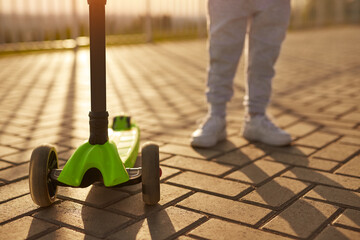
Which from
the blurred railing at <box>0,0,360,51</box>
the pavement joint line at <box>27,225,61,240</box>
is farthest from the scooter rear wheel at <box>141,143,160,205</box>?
the blurred railing at <box>0,0,360,51</box>

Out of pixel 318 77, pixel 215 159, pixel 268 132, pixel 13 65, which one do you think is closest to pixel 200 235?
pixel 215 159

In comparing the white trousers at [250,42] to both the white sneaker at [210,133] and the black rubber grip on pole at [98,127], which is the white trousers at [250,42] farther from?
the black rubber grip on pole at [98,127]

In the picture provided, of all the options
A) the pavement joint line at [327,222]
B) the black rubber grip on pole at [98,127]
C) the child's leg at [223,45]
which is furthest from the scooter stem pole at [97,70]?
the child's leg at [223,45]

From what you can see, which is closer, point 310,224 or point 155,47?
point 310,224

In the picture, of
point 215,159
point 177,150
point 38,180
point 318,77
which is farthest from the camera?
point 318,77

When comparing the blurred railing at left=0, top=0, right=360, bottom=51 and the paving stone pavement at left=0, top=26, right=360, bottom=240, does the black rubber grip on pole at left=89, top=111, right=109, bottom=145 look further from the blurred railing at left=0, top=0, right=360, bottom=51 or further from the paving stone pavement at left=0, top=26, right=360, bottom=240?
the blurred railing at left=0, top=0, right=360, bottom=51

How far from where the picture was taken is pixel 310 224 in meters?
1.57

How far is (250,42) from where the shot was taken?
103 inches

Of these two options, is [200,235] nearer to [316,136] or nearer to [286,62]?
[316,136]

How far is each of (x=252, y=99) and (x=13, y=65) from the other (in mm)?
4270

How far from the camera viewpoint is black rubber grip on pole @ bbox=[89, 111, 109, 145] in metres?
1.64

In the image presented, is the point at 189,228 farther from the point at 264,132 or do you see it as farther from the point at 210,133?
the point at 264,132

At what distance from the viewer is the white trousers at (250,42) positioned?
97.1 inches

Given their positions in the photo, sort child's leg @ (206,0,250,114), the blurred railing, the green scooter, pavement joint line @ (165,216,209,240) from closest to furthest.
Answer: pavement joint line @ (165,216,209,240)
the green scooter
child's leg @ (206,0,250,114)
the blurred railing
